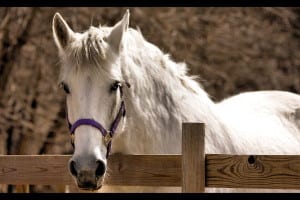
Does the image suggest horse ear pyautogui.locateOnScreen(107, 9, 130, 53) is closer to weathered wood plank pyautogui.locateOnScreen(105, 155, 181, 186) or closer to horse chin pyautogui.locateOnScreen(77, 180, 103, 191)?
weathered wood plank pyautogui.locateOnScreen(105, 155, 181, 186)

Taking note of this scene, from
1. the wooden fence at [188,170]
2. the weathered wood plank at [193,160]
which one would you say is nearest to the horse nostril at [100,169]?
the wooden fence at [188,170]

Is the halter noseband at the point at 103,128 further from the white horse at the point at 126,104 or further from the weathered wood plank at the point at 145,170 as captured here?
the weathered wood plank at the point at 145,170

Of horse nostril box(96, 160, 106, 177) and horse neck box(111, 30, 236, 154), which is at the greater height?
horse neck box(111, 30, 236, 154)

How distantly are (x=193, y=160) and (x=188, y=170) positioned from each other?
0.19 ft

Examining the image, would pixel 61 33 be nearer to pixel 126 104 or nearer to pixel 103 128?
pixel 126 104

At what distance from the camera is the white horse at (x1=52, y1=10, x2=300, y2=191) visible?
3666 mm

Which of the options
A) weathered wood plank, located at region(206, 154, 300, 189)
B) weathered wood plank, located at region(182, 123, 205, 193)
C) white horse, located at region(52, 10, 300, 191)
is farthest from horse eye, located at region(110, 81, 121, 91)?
weathered wood plank, located at region(206, 154, 300, 189)

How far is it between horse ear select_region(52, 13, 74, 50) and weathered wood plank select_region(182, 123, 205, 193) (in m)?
0.94

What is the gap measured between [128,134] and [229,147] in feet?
2.49

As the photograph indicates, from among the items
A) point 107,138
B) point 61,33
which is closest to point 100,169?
point 107,138

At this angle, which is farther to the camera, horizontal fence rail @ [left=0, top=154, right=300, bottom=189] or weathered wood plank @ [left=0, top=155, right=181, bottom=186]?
weathered wood plank @ [left=0, top=155, right=181, bottom=186]

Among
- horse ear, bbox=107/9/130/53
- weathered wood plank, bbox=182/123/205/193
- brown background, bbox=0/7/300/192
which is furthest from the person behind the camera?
brown background, bbox=0/7/300/192

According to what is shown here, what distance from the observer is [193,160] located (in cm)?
357

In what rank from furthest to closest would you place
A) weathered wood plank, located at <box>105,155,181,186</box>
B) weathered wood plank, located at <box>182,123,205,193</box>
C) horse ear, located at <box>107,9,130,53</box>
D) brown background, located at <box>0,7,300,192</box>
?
brown background, located at <box>0,7,300,192</box>, horse ear, located at <box>107,9,130,53</box>, weathered wood plank, located at <box>105,155,181,186</box>, weathered wood plank, located at <box>182,123,205,193</box>
